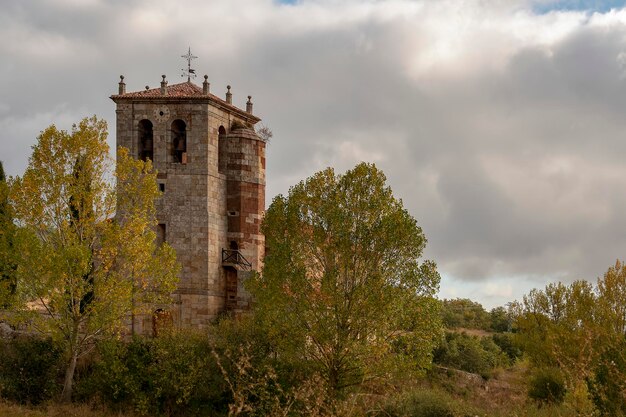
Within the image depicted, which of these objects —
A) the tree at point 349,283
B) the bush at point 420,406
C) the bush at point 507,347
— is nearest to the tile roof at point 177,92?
the tree at point 349,283

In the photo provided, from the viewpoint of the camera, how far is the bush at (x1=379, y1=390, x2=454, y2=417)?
29278mm

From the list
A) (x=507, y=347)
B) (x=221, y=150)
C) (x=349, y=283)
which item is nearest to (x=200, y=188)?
(x=221, y=150)

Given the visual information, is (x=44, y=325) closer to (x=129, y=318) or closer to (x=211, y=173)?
(x=129, y=318)

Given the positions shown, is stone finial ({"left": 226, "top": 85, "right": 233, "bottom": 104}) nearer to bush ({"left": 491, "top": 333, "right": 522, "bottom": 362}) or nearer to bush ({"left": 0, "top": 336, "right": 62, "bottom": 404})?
bush ({"left": 0, "top": 336, "right": 62, "bottom": 404})

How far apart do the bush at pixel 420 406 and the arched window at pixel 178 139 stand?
2017cm

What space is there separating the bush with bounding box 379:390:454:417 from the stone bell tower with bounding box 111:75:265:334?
44.5ft

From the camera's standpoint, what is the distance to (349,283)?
30.1 meters

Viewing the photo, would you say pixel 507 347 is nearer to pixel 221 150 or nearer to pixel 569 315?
pixel 569 315

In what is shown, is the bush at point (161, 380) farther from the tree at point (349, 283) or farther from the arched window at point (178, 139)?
the arched window at point (178, 139)

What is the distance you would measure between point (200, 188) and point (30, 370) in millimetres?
13805

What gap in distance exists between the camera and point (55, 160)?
106 ft

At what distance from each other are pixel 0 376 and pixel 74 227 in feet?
23.8

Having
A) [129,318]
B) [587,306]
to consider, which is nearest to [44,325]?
[129,318]

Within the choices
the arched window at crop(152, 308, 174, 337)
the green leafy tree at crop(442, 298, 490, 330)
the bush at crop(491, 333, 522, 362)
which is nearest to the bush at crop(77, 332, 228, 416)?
the arched window at crop(152, 308, 174, 337)
